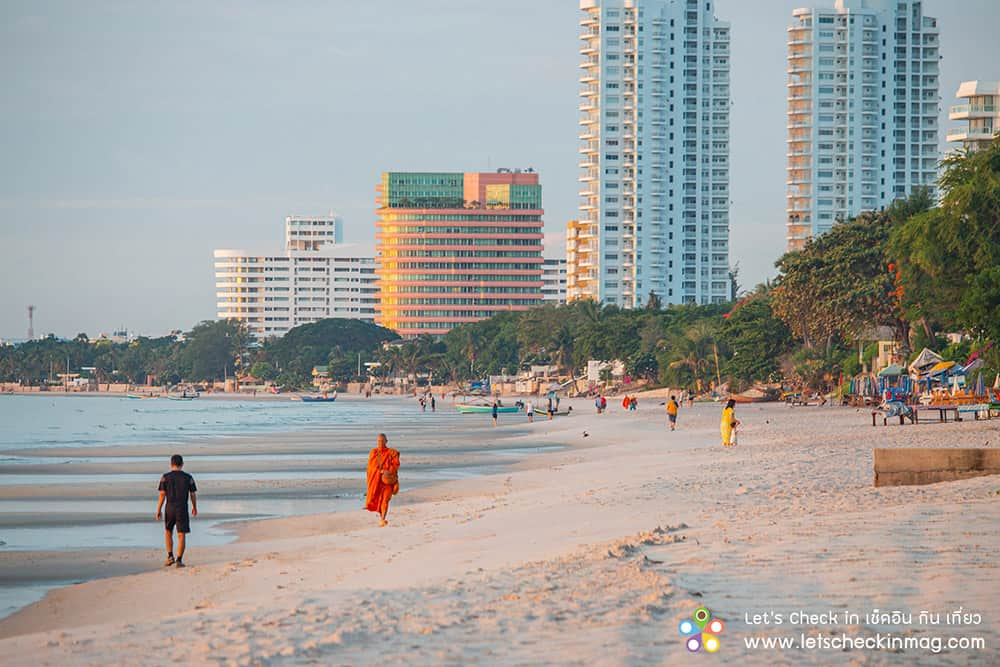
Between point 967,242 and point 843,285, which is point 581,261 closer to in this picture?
point 843,285

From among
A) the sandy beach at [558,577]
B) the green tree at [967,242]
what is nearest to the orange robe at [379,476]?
the sandy beach at [558,577]

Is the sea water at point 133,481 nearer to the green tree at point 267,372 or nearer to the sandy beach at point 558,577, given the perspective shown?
the sandy beach at point 558,577

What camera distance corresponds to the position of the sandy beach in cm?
890

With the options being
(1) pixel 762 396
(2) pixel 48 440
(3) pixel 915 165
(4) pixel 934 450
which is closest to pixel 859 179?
(3) pixel 915 165

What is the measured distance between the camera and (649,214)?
172 meters

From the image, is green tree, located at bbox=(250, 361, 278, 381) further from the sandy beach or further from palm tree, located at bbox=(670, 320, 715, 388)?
the sandy beach

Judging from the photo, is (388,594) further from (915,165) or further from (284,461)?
(915,165)

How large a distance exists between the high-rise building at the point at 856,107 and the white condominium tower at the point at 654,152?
10663mm

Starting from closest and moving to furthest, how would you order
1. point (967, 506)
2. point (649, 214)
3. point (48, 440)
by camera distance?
point (967, 506) < point (48, 440) < point (649, 214)

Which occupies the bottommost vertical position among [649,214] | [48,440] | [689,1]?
[48,440]

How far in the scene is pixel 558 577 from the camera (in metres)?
11.3

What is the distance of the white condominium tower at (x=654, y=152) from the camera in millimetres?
172000

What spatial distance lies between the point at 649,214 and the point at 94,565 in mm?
159201

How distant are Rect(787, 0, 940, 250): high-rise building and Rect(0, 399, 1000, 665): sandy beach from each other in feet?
513
